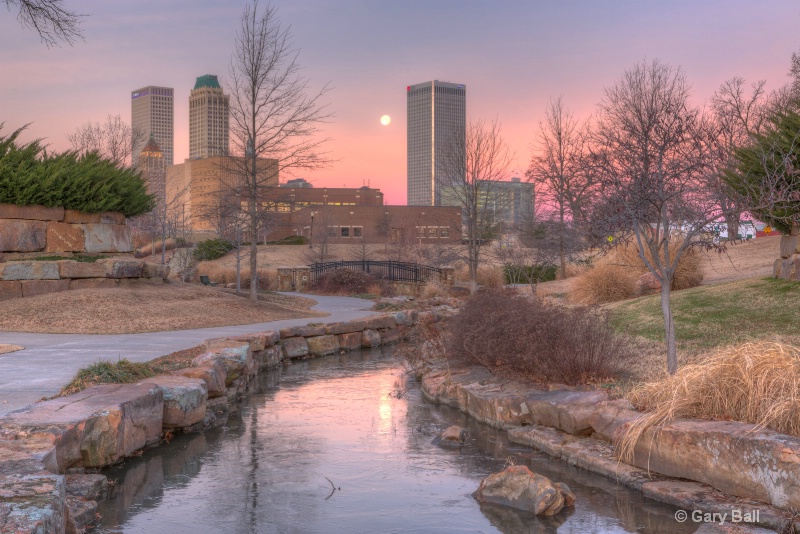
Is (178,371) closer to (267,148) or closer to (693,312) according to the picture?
(693,312)

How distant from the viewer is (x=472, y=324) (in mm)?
11648

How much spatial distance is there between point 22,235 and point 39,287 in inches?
69.4

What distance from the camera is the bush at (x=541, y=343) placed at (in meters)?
9.90

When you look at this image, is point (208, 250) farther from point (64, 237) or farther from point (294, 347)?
point (294, 347)

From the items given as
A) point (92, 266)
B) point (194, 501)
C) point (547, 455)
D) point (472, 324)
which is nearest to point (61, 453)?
point (194, 501)

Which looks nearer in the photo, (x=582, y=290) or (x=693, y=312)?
(x=693, y=312)

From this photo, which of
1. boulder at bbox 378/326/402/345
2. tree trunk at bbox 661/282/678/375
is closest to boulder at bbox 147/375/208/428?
tree trunk at bbox 661/282/678/375

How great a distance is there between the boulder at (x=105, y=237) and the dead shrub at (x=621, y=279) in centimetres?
1261

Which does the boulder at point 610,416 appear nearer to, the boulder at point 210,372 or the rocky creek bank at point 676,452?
the rocky creek bank at point 676,452

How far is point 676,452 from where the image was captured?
690 cm

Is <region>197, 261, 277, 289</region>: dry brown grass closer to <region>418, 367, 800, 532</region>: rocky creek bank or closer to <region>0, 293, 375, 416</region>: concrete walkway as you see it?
<region>0, 293, 375, 416</region>: concrete walkway

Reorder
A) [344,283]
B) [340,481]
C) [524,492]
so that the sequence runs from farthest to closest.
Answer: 1. [344,283]
2. [340,481]
3. [524,492]

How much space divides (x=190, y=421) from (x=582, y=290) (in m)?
13.6

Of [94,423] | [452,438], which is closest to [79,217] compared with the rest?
[94,423]
